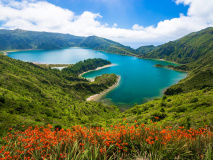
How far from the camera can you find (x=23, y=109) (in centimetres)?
2723

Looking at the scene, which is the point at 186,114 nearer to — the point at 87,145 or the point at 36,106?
the point at 87,145

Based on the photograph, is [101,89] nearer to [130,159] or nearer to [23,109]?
[23,109]

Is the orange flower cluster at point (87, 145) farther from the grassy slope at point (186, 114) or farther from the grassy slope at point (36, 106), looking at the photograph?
the grassy slope at point (36, 106)

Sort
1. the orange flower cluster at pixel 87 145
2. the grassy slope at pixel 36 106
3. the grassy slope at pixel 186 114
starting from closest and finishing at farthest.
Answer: the orange flower cluster at pixel 87 145, the grassy slope at pixel 186 114, the grassy slope at pixel 36 106

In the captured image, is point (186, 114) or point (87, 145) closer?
point (87, 145)

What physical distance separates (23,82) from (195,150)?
55.7 meters

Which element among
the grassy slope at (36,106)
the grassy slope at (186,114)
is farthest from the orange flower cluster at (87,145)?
the grassy slope at (36,106)

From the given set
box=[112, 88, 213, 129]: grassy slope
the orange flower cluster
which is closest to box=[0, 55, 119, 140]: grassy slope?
the orange flower cluster

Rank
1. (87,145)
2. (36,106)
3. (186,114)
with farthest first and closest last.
→ (36,106)
(186,114)
(87,145)

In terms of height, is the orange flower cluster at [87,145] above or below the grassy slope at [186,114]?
above

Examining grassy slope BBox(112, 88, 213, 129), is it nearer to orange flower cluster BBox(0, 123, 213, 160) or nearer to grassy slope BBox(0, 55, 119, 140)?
orange flower cluster BBox(0, 123, 213, 160)

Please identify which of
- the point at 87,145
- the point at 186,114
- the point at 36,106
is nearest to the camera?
the point at 87,145

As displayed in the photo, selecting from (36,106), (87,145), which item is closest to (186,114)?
(87,145)

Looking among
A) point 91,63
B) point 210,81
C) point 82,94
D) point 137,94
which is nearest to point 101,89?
point 82,94
